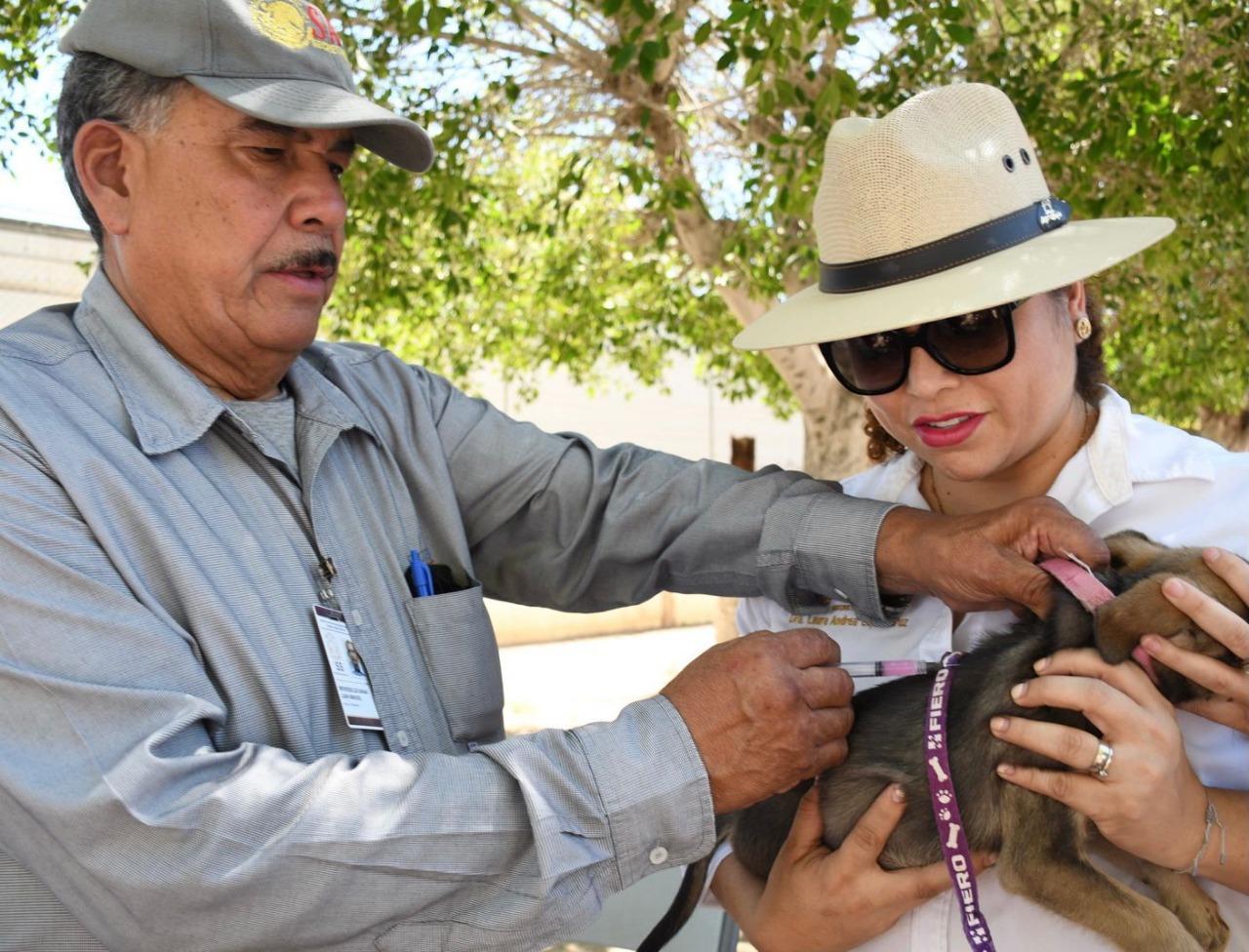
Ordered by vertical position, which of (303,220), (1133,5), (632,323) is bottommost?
(632,323)

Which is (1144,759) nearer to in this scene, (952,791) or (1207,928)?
(952,791)

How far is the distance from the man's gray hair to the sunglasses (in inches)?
57.4

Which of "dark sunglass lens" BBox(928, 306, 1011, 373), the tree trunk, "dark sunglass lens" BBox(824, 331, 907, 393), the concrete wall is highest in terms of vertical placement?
"dark sunglass lens" BBox(928, 306, 1011, 373)

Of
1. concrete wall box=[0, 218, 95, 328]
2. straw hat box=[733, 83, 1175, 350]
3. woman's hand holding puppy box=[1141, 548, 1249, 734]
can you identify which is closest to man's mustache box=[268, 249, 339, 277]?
straw hat box=[733, 83, 1175, 350]

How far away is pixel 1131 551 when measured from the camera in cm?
239

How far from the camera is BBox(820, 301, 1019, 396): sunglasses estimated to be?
237 centimetres

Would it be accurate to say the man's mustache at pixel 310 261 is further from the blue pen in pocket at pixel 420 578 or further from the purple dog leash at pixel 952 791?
the purple dog leash at pixel 952 791

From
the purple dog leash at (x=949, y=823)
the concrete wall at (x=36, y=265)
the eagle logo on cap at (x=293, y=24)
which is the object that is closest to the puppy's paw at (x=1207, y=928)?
the purple dog leash at (x=949, y=823)

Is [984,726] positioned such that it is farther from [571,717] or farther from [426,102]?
[571,717]

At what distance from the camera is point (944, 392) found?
2439 mm

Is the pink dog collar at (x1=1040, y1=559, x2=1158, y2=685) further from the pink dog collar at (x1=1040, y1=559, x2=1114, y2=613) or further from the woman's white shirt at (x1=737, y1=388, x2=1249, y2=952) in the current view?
the woman's white shirt at (x1=737, y1=388, x2=1249, y2=952)

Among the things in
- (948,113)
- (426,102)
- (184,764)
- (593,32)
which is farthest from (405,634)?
(593,32)

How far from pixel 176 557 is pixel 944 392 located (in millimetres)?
1466

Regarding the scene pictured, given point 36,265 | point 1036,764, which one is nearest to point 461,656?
point 1036,764
